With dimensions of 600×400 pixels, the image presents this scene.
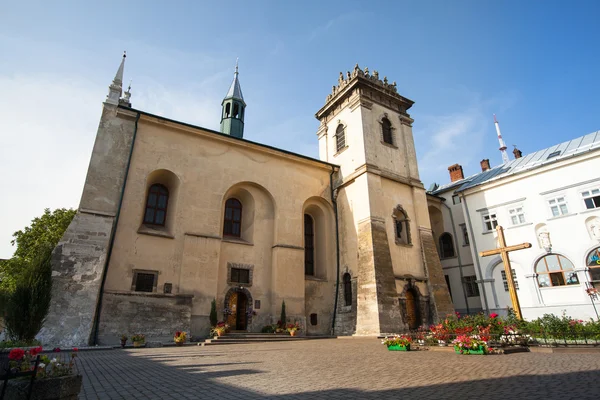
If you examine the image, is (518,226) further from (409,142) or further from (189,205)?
(189,205)

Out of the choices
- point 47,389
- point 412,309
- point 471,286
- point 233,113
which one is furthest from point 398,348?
point 233,113

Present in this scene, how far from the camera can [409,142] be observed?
82.3 ft

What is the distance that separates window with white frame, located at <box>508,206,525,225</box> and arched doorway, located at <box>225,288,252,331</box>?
17.8m

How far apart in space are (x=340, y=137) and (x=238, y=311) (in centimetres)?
1427

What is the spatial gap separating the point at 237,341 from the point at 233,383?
10.0m

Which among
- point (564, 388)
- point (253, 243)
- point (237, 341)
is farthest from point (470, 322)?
point (253, 243)

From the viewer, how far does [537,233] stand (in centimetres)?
2080

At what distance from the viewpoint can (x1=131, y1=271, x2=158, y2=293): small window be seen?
15328 millimetres

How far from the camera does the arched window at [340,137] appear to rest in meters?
24.4

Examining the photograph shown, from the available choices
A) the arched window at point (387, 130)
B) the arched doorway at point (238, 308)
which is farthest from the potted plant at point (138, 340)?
the arched window at point (387, 130)

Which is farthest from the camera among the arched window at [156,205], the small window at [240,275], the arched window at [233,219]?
the arched window at [233,219]

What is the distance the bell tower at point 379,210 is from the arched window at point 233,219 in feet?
21.9

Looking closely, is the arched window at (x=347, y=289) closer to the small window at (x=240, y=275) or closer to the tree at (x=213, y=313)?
the small window at (x=240, y=275)

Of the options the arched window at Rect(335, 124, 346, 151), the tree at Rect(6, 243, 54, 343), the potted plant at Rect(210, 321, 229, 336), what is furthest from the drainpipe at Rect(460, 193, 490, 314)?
the tree at Rect(6, 243, 54, 343)
